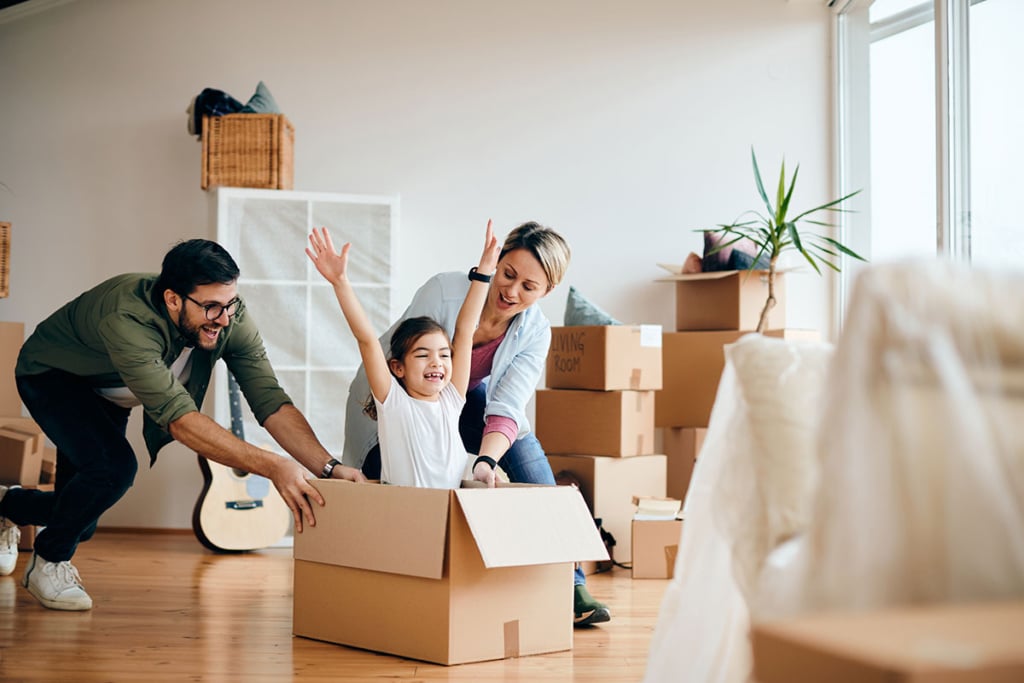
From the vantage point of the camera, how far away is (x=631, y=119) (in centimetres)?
449

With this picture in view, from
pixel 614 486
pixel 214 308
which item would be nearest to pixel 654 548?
pixel 614 486

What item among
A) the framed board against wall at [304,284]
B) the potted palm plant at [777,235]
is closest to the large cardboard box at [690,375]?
the potted palm plant at [777,235]

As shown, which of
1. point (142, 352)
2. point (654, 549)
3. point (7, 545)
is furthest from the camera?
point (654, 549)

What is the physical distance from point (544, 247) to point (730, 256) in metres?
1.60

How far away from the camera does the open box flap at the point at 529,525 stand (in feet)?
6.66

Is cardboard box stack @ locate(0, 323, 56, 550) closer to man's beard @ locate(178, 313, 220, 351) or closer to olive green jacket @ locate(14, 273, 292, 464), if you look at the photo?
olive green jacket @ locate(14, 273, 292, 464)

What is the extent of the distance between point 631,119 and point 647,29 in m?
0.43

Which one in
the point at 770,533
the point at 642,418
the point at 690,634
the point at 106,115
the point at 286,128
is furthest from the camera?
the point at 106,115

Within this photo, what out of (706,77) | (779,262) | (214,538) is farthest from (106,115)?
(779,262)

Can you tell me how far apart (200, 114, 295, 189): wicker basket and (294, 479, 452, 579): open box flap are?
2071 millimetres

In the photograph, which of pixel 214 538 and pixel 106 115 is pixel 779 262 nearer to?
pixel 214 538

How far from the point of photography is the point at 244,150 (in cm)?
397

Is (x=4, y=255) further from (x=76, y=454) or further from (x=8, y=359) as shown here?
(x=76, y=454)

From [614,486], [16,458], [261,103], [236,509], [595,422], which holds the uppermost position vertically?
[261,103]
